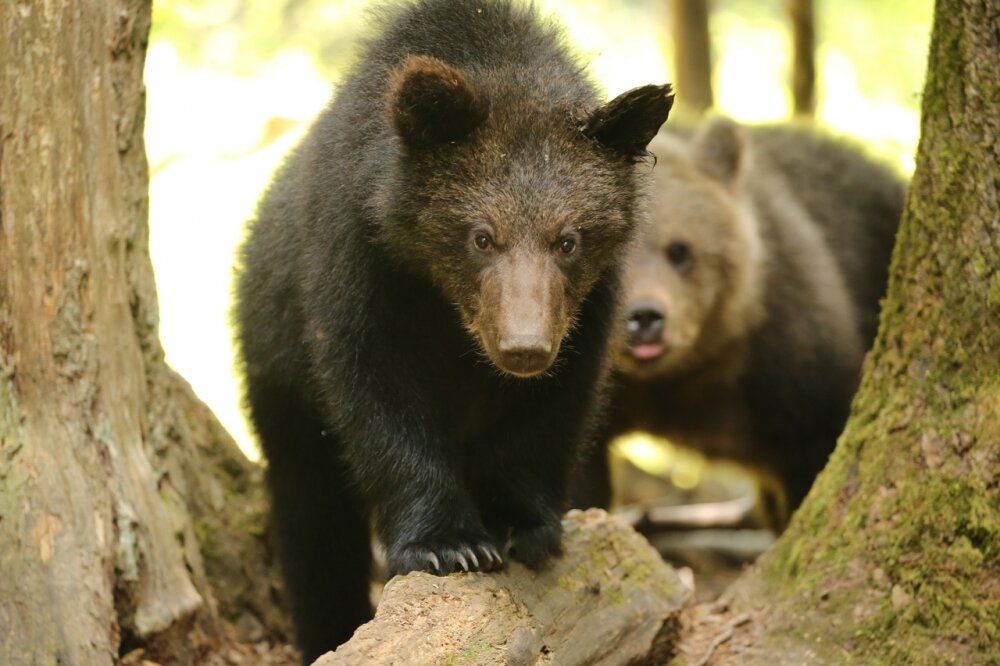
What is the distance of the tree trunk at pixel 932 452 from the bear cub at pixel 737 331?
3.41 metres

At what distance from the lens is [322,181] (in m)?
5.02

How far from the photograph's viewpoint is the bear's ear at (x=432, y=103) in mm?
4441

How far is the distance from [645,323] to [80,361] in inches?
165

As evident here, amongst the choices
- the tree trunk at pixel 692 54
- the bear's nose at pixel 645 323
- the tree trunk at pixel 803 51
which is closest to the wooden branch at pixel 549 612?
the bear's nose at pixel 645 323

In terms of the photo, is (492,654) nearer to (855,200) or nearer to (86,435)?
(86,435)

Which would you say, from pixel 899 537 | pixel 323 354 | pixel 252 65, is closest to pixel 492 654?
pixel 323 354

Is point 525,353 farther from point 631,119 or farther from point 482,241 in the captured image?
point 631,119

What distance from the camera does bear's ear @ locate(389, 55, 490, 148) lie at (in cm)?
444

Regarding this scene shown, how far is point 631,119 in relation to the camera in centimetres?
470

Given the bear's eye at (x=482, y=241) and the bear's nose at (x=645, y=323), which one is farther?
the bear's nose at (x=645, y=323)

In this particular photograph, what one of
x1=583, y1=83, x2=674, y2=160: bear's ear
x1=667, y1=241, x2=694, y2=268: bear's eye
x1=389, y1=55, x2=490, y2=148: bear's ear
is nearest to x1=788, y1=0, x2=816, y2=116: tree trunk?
x1=667, y1=241, x2=694, y2=268: bear's eye

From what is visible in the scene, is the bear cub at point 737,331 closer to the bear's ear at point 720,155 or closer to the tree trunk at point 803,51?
the bear's ear at point 720,155

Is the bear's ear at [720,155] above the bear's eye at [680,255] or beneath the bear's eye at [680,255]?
above

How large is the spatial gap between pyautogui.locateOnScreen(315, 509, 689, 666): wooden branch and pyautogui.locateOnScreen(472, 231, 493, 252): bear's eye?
3.99 ft
